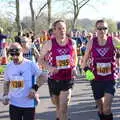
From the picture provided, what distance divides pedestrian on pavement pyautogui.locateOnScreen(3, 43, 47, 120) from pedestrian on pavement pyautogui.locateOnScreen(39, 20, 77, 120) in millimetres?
1249

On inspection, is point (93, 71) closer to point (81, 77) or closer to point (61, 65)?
point (61, 65)

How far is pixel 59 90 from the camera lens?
23.6 feet

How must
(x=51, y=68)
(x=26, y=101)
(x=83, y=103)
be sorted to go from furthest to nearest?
(x=83, y=103)
(x=51, y=68)
(x=26, y=101)

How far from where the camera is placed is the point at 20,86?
5703 mm

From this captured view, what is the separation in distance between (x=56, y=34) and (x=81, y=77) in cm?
1102

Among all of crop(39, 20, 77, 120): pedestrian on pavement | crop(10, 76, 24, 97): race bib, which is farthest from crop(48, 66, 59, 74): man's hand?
crop(10, 76, 24, 97): race bib

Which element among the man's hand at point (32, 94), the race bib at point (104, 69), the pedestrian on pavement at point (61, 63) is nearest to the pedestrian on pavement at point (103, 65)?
the race bib at point (104, 69)

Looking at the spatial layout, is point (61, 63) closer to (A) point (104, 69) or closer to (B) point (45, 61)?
(B) point (45, 61)

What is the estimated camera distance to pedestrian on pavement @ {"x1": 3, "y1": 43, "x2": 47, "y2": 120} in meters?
5.64

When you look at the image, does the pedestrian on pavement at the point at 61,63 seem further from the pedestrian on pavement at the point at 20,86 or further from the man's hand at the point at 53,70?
→ the pedestrian on pavement at the point at 20,86

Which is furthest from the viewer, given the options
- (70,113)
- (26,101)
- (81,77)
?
(81,77)

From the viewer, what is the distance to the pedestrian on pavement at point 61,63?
23.1 feet

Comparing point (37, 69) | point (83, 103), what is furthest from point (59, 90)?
point (83, 103)

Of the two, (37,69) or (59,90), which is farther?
(59,90)
